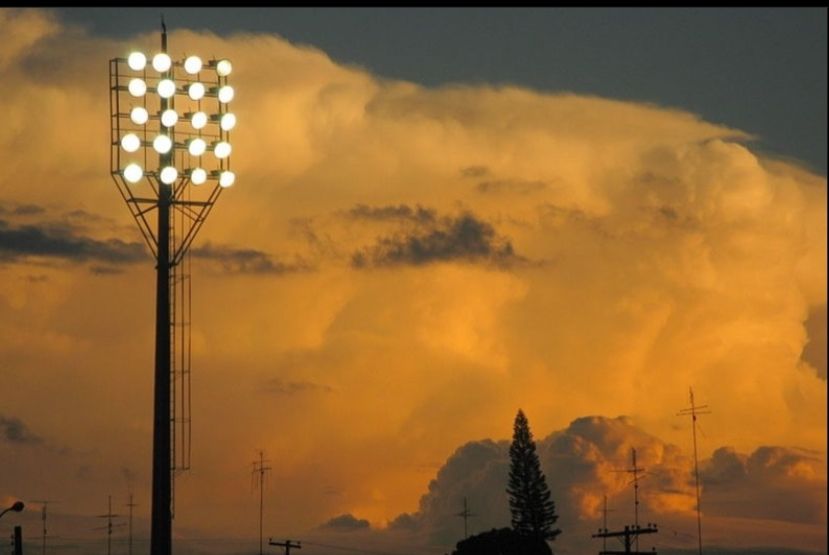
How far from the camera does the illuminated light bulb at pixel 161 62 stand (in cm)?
4800

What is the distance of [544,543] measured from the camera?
14450 cm

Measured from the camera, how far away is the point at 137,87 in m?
48.3

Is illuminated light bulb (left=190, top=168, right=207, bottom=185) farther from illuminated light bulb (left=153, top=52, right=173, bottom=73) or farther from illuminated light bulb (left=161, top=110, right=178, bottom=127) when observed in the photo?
illuminated light bulb (left=153, top=52, right=173, bottom=73)

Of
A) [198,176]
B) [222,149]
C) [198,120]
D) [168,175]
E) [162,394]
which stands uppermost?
[198,120]

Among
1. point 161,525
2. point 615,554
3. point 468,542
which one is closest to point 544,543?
point 468,542

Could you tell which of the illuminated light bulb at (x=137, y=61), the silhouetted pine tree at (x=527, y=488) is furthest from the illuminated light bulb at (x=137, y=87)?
the silhouetted pine tree at (x=527, y=488)

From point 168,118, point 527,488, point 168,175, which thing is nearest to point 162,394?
point 168,175

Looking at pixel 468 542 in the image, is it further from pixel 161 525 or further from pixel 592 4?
pixel 592 4

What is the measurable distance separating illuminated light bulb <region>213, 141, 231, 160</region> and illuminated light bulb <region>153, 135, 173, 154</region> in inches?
54.7

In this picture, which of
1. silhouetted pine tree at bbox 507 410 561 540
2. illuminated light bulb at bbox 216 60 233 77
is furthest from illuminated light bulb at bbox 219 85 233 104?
silhouetted pine tree at bbox 507 410 561 540

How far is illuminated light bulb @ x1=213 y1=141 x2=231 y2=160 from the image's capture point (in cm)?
4916

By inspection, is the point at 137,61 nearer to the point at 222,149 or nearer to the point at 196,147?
the point at 196,147

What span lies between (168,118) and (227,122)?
71.1 inches

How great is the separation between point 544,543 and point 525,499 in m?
11.7
